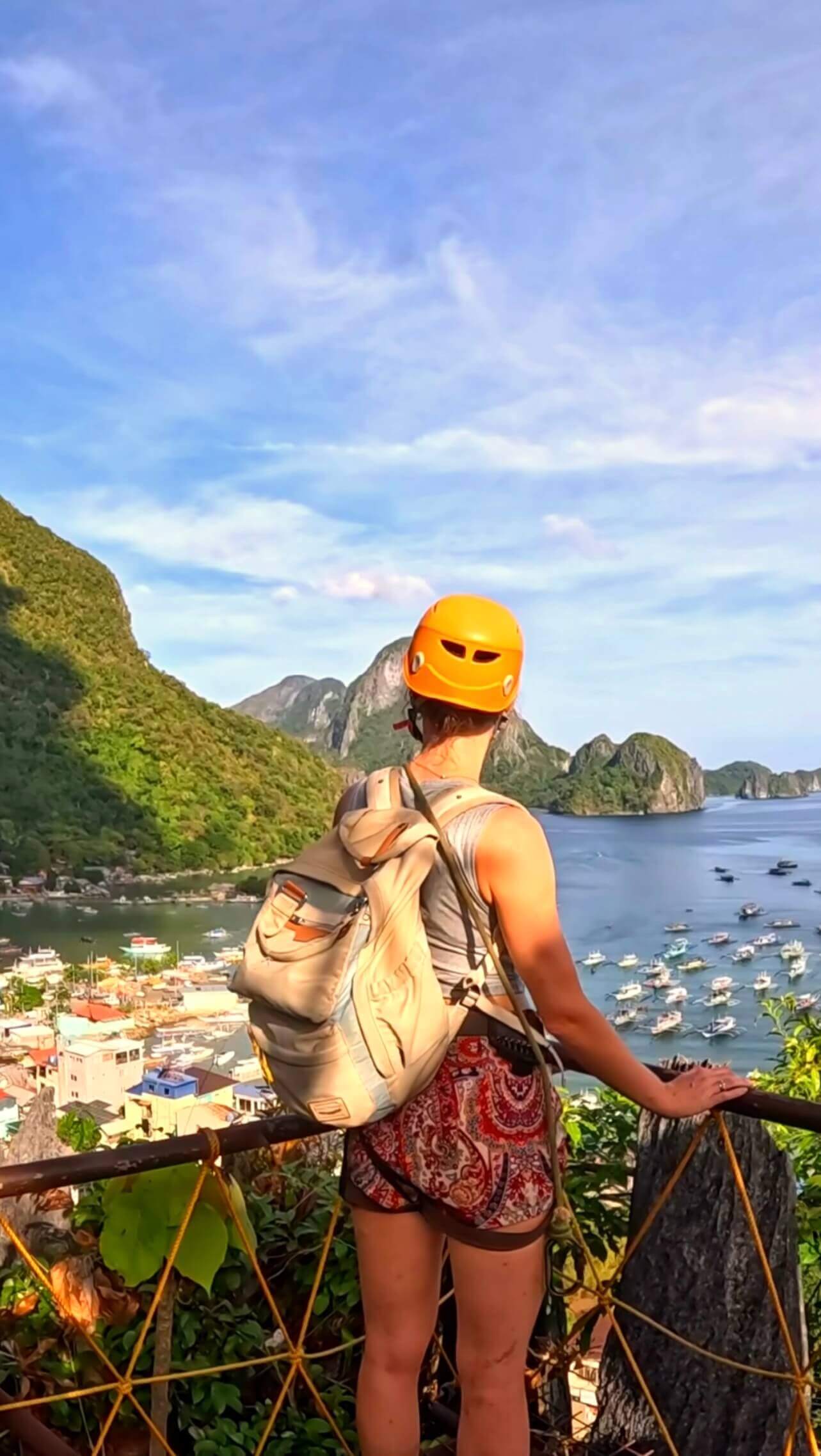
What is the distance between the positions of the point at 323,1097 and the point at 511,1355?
0.38m

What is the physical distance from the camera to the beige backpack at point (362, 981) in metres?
1.12

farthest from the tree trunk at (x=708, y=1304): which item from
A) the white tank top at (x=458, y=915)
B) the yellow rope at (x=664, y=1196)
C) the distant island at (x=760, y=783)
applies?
the distant island at (x=760, y=783)

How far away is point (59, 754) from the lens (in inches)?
2382

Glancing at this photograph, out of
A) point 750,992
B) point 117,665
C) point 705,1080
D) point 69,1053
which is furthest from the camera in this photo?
point 117,665

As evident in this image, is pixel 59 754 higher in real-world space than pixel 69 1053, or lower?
higher

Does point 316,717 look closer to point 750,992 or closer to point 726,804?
point 726,804

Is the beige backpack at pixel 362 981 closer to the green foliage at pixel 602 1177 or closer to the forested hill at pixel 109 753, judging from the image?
the green foliage at pixel 602 1177

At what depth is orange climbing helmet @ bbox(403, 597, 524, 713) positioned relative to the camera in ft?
4.01

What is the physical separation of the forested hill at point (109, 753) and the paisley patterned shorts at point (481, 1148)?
180ft

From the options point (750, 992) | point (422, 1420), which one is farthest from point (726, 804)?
point (422, 1420)

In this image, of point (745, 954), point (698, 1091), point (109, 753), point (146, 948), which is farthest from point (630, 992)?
point (109, 753)

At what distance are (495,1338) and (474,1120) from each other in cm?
24

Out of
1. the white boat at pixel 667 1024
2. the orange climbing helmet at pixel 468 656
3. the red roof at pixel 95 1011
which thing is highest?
the orange climbing helmet at pixel 468 656

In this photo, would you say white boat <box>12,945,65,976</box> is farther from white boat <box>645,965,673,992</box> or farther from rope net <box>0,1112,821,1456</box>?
rope net <box>0,1112,821,1456</box>
